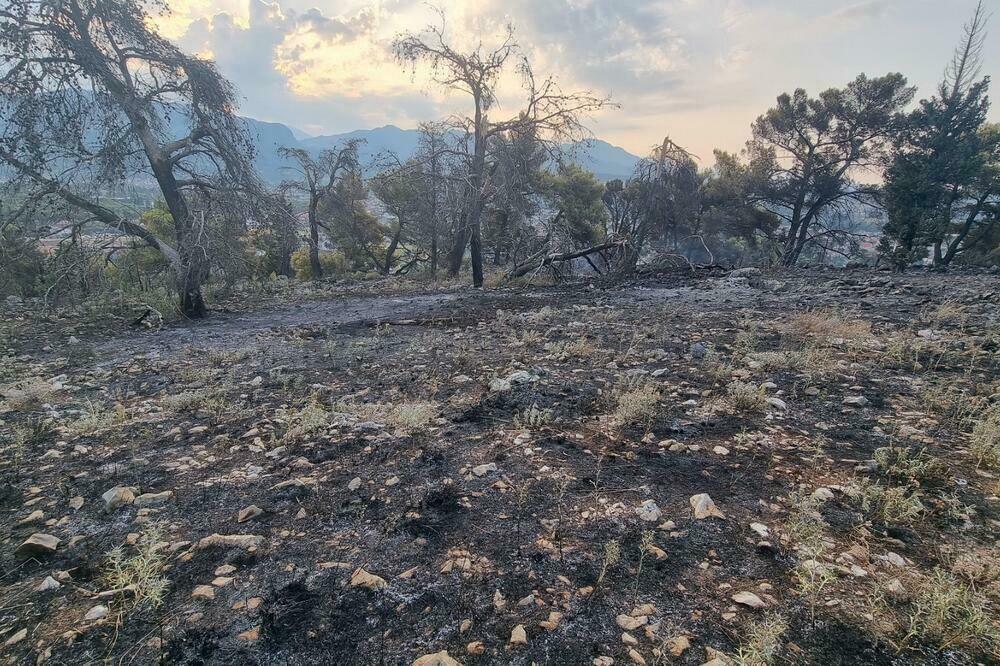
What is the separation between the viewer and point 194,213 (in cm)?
852

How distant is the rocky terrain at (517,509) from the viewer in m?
1.78

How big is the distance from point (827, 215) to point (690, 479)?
23631 mm

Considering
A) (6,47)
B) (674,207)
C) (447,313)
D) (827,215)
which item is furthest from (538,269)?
(827,215)

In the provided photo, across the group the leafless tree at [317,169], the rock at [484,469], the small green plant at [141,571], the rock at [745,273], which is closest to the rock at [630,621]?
the rock at [484,469]

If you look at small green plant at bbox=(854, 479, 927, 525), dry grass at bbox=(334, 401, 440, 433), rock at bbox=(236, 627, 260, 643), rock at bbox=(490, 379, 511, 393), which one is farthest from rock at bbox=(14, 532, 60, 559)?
small green plant at bbox=(854, 479, 927, 525)

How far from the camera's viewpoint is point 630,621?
183 centimetres

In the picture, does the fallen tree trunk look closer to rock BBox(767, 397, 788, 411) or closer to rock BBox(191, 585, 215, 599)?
rock BBox(767, 397, 788, 411)

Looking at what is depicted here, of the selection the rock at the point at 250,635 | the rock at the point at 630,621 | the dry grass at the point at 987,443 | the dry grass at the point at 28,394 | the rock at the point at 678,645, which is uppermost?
the dry grass at the point at 987,443

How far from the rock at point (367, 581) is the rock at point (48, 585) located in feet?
4.28

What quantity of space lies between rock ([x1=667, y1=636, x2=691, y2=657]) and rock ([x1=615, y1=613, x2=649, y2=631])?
119 millimetres

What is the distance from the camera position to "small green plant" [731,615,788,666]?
1.62 meters

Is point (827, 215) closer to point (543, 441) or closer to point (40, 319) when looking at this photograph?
point (543, 441)

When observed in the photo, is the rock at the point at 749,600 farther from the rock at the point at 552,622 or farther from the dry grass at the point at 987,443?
the dry grass at the point at 987,443

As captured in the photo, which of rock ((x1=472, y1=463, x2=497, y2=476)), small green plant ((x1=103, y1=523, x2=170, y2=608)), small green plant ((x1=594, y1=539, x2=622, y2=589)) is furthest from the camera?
rock ((x1=472, y1=463, x2=497, y2=476))
